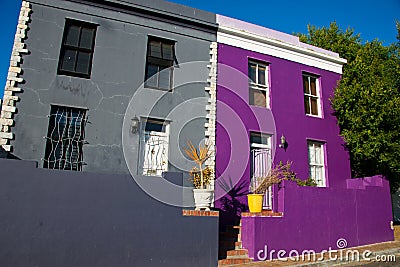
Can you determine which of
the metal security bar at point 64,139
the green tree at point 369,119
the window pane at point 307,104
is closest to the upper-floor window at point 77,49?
the metal security bar at point 64,139

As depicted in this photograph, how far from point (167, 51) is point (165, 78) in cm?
91

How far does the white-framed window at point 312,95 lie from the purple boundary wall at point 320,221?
3.24m

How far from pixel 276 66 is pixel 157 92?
468 centimetres

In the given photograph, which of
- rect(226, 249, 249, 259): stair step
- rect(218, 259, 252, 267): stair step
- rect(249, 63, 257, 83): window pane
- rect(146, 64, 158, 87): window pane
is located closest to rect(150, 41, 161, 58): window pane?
rect(146, 64, 158, 87): window pane

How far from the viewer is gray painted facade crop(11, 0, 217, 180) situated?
761 cm

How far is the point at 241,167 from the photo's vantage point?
9.20 meters

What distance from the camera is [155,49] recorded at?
9.20 metres

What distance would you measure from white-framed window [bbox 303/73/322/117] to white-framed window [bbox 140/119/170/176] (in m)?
5.67

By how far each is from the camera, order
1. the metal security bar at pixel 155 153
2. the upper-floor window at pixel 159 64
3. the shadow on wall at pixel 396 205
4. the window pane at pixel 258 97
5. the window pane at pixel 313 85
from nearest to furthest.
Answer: the metal security bar at pixel 155 153 → the upper-floor window at pixel 159 64 → the window pane at pixel 258 97 → the window pane at pixel 313 85 → the shadow on wall at pixel 396 205

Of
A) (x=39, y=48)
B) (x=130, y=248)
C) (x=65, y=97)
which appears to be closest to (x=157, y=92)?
(x=65, y=97)

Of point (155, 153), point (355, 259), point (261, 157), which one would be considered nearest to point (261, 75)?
point (261, 157)

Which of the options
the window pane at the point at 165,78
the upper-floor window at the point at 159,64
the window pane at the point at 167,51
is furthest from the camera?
the window pane at the point at 167,51

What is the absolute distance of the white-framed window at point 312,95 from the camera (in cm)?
1124

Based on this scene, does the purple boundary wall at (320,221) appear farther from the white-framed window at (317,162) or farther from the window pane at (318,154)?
the window pane at (318,154)
